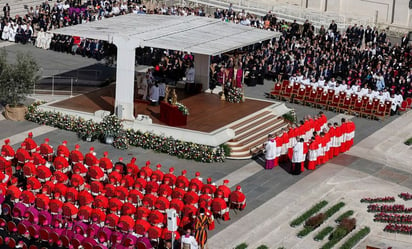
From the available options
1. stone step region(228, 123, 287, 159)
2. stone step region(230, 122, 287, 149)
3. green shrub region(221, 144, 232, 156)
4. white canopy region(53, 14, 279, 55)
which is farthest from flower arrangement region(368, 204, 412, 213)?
white canopy region(53, 14, 279, 55)

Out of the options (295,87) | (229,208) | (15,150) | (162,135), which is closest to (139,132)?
(162,135)

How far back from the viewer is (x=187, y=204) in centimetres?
2825

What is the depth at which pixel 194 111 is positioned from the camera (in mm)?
38250

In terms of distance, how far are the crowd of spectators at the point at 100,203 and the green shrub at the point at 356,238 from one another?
10.9ft

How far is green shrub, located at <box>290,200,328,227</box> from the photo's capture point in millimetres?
29609

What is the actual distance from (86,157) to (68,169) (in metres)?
0.68

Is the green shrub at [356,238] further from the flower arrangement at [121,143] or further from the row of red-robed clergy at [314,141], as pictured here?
the flower arrangement at [121,143]

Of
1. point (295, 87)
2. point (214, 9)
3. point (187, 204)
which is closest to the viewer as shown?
point (187, 204)

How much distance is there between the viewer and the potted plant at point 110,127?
3553cm

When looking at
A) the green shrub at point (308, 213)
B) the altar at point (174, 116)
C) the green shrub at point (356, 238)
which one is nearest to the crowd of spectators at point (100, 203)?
the green shrub at point (308, 213)

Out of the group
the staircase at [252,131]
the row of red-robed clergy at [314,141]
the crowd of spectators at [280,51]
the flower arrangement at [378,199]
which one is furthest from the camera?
the crowd of spectators at [280,51]

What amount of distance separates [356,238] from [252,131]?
8.73m

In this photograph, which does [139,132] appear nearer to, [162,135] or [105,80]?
[162,135]

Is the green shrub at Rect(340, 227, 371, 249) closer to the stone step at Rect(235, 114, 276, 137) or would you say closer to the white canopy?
the stone step at Rect(235, 114, 276, 137)
